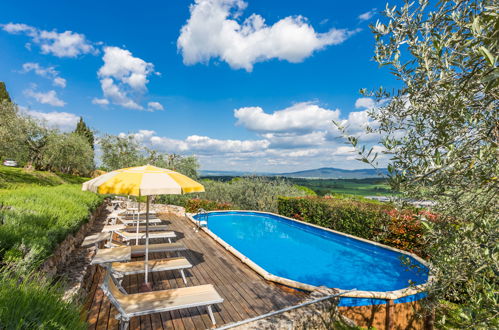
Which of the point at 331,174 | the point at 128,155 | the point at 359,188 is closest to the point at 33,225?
the point at 128,155

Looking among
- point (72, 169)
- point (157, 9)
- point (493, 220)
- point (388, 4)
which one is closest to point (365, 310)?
point (493, 220)

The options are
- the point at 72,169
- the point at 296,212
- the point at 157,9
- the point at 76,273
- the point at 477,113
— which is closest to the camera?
the point at 477,113

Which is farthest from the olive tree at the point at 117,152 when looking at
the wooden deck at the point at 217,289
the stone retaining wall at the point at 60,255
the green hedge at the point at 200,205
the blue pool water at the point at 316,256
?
the wooden deck at the point at 217,289

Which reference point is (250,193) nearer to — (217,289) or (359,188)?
(217,289)

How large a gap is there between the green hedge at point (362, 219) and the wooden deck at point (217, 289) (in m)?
4.14

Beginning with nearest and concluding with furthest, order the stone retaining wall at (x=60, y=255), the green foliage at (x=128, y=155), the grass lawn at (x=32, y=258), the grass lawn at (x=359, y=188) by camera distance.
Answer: the grass lawn at (x=32, y=258) < the grass lawn at (x=359, y=188) < the stone retaining wall at (x=60, y=255) < the green foliage at (x=128, y=155)

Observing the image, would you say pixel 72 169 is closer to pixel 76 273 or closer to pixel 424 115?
pixel 76 273

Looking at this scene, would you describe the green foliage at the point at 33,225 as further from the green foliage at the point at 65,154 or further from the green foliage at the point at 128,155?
the green foliage at the point at 65,154

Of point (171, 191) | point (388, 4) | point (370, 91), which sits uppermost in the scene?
point (388, 4)

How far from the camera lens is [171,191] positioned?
4629 mm

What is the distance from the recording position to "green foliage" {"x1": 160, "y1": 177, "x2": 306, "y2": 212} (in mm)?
19219

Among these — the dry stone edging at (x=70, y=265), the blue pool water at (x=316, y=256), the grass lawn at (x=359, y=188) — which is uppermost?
the grass lawn at (x=359, y=188)

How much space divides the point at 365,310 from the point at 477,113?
17.2 feet

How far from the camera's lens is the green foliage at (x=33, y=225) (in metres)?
4.20
